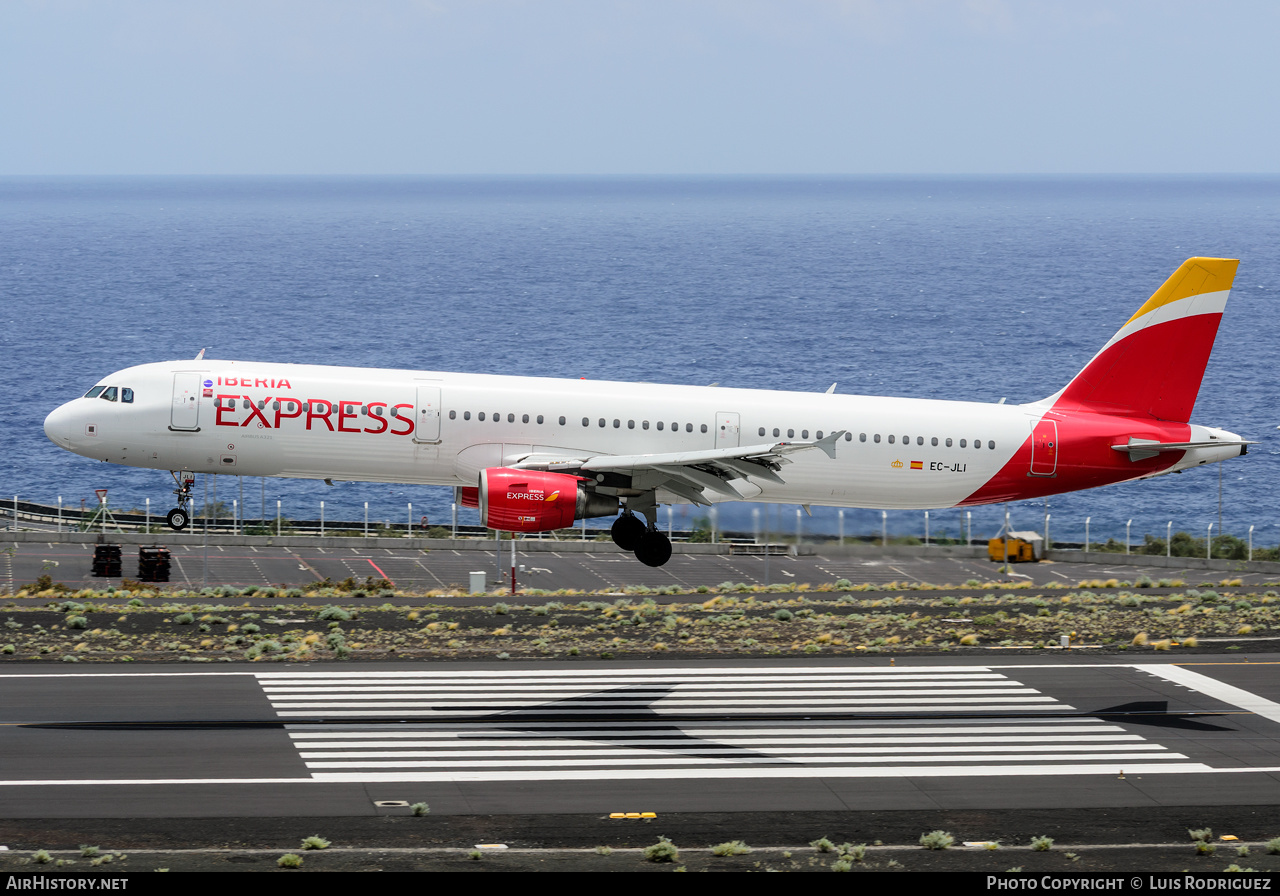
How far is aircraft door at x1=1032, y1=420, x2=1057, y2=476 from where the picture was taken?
44.7m

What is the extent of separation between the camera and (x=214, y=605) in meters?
61.9

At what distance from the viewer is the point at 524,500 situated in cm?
3962

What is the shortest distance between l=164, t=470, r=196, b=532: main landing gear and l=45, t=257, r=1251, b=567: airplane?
0.08 metres

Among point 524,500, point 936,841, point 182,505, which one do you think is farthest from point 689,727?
point 182,505

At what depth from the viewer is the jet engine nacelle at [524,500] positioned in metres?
39.5

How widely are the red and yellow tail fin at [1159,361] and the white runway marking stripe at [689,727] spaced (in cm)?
968

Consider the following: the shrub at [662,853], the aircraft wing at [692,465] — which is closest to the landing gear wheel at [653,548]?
the aircraft wing at [692,465]

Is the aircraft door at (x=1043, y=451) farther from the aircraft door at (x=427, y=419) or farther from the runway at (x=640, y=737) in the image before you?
the aircraft door at (x=427, y=419)

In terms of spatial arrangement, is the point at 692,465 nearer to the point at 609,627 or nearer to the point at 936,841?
the point at 936,841

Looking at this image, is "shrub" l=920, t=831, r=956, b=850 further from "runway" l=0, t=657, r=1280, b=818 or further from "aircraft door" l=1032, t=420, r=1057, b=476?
"aircraft door" l=1032, t=420, r=1057, b=476

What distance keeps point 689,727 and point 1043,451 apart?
13791 millimetres
